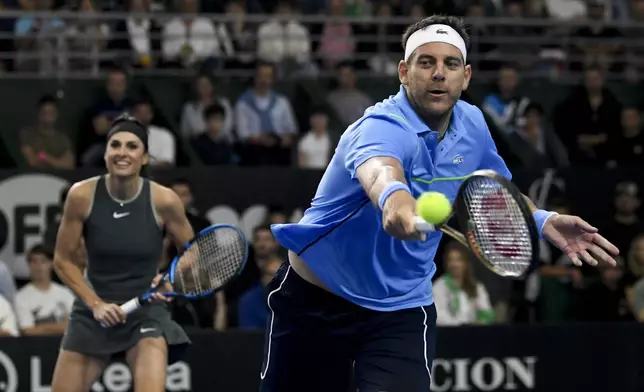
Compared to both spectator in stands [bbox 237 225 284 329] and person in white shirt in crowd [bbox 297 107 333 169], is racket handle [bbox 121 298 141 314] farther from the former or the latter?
person in white shirt in crowd [bbox 297 107 333 169]

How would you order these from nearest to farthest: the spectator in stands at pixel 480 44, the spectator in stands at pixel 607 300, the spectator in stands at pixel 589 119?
the spectator in stands at pixel 607 300 → the spectator in stands at pixel 589 119 → the spectator in stands at pixel 480 44

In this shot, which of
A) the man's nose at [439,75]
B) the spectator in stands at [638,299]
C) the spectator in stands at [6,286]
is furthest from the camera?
the spectator in stands at [638,299]

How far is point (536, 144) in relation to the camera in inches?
494

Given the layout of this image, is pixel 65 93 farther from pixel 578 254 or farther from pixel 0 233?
pixel 578 254

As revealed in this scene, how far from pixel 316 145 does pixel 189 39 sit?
2.07m

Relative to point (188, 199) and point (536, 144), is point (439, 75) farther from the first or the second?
point (536, 144)

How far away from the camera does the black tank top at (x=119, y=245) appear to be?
7.07 metres

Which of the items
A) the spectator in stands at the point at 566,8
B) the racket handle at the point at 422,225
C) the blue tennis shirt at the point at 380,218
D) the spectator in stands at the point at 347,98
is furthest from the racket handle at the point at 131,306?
the spectator in stands at the point at 566,8

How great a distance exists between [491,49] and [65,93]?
4553 mm

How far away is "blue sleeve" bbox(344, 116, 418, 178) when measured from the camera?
14.2 feet

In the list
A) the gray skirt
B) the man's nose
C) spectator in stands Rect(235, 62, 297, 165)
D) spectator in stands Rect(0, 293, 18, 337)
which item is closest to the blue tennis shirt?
the man's nose

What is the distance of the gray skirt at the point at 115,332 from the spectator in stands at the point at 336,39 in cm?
664

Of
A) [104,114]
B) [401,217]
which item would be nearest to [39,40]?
[104,114]

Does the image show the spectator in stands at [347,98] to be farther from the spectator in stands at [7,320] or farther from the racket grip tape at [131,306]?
the racket grip tape at [131,306]
